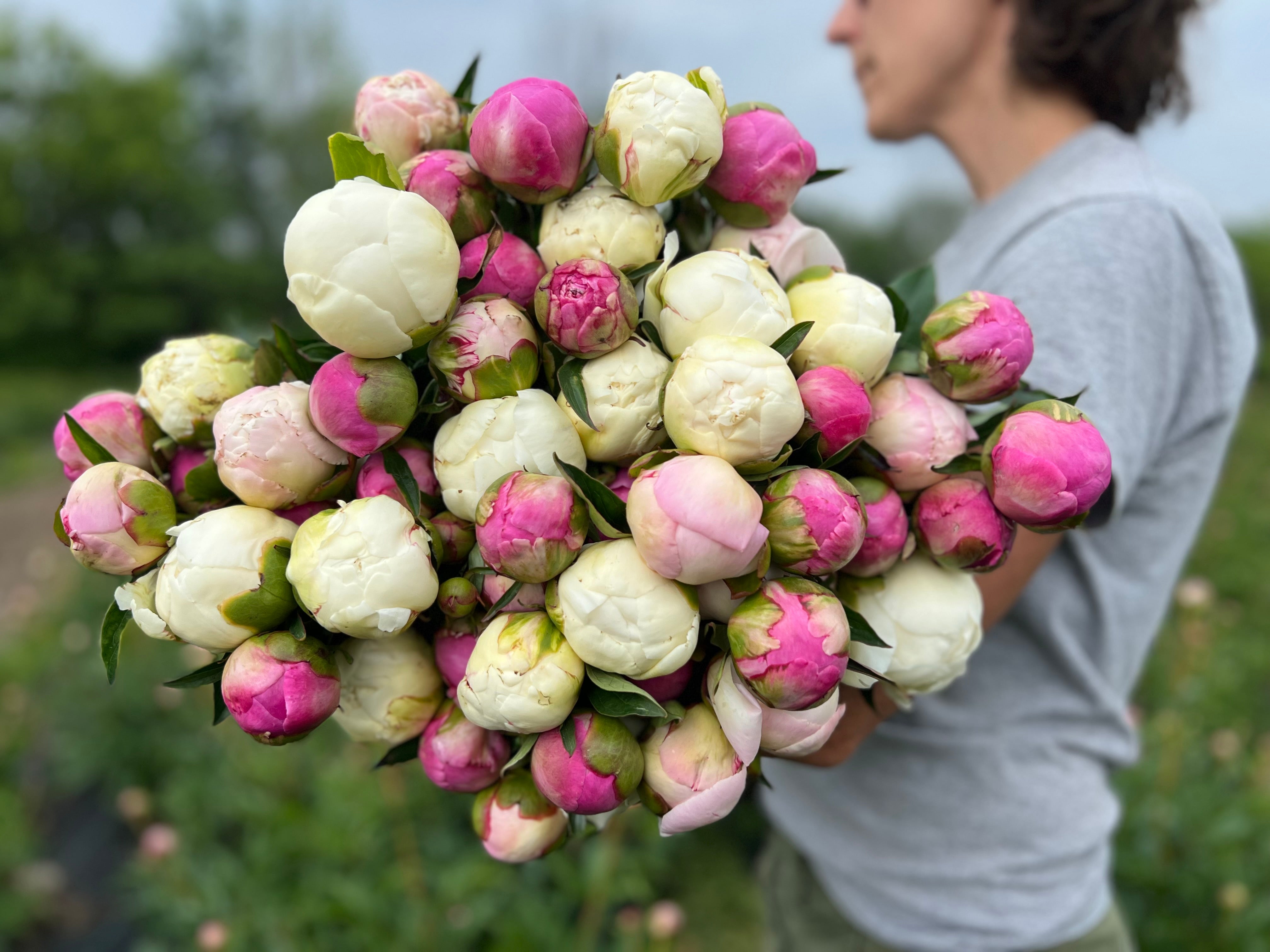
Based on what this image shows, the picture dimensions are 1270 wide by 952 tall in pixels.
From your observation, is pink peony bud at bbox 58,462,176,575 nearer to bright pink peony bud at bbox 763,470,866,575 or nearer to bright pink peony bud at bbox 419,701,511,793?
bright pink peony bud at bbox 419,701,511,793

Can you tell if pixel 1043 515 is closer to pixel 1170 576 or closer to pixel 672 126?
pixel 672 126

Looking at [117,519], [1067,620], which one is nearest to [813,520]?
[117,519]

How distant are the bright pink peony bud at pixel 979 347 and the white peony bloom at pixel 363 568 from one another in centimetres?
A: 40

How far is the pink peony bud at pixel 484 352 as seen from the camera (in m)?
0.54

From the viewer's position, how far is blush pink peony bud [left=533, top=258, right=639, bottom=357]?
521 millimetres

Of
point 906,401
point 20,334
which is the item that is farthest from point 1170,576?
point 20,334

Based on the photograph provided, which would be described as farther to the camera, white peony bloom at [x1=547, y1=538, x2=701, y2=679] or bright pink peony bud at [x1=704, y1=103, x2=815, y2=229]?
bright pink peony bud at [x1=704, y1=103, x2=815, y2=229]

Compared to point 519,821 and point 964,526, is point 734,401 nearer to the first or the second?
point 964,526

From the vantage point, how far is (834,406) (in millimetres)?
533

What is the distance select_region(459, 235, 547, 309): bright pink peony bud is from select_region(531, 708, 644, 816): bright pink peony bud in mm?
302

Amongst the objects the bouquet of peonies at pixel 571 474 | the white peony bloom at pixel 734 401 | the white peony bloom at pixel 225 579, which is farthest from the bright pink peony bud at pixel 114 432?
the white peony bloom at pixel 734 401

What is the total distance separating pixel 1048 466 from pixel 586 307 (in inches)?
12.9

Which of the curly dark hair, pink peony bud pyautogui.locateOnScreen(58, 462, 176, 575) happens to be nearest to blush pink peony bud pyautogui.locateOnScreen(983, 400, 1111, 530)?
pink peony bud pyautogui.locateOnScreen(58, 462, 176, 575)

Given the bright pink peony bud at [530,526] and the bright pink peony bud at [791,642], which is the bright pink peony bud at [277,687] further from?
the bright pink peony bud at [791,642]
